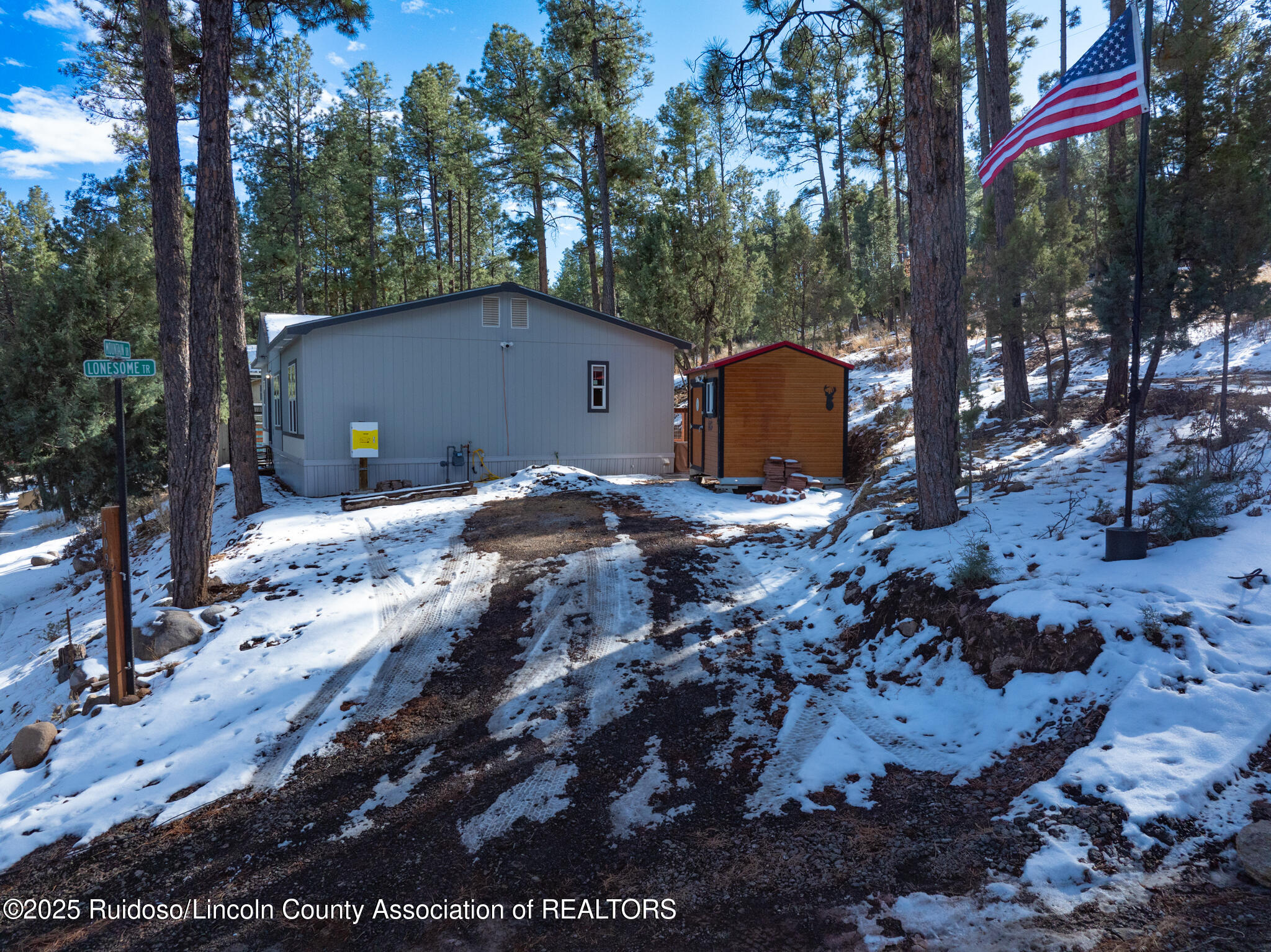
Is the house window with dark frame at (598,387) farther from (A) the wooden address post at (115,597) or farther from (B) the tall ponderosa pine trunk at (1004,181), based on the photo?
(A) the wooden address post at (115,597)

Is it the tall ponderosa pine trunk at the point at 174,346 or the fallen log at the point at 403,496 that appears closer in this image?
the tall ponderosa pine trunk at the point at 174,346

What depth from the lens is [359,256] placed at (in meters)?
29.3

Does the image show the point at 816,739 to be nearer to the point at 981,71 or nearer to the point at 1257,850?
the point at 1257,850

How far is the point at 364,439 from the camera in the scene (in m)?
12.7

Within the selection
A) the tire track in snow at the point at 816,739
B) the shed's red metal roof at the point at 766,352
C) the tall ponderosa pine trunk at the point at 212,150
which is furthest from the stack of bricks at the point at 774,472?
the tall ponderosa pine trunk at the point at 212,150

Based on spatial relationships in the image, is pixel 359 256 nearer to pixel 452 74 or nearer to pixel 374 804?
pixel 452 74

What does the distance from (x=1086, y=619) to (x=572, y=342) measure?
39.8 ft

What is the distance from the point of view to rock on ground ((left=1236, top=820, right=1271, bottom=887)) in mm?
2402

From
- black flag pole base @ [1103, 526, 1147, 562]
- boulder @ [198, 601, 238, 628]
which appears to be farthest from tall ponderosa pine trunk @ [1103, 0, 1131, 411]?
boulder @ [198, 601, 238, 628]

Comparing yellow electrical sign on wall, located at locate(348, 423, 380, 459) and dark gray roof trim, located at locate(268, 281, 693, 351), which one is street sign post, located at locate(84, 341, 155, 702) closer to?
dark gray roof trim, located at locate(268, 281, 693, 351)

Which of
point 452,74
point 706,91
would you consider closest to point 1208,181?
point 706,91

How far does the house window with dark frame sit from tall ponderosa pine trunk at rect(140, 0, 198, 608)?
27.8ft

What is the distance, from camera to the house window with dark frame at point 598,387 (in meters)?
15.0

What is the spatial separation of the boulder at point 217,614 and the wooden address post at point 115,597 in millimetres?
1028
